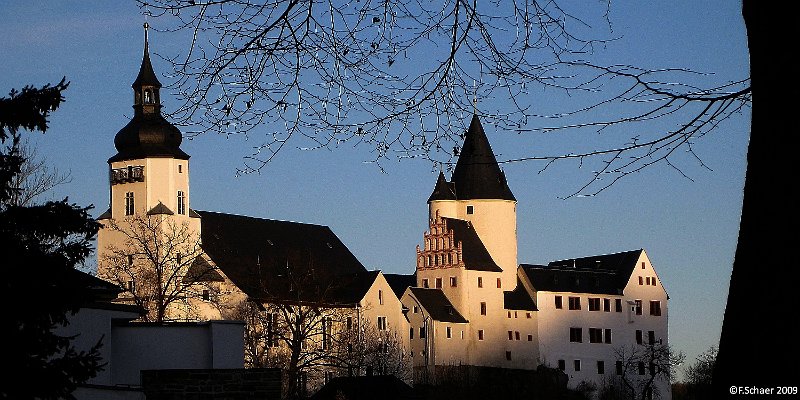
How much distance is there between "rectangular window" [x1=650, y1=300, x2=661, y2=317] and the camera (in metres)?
92.7

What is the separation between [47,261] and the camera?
9.69 m

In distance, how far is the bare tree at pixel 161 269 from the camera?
63.6m

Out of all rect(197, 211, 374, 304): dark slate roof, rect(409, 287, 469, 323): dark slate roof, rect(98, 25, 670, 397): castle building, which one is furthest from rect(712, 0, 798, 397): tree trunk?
rect(409, 287, 469, 323): dark slate roof

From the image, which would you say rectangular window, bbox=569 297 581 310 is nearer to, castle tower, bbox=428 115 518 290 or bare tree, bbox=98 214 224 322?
castle tower, bbox=428 115 518 290

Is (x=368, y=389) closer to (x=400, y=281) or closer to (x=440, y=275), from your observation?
(x=440, y=275)

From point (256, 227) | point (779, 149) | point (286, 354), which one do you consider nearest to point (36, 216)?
point (779, 149)

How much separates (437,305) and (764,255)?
83.5 m

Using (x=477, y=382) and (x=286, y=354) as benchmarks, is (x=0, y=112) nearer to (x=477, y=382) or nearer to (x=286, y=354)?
(x=286, y=354)

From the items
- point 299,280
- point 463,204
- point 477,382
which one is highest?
point 463,204

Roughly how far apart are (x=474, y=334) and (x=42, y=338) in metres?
78.9

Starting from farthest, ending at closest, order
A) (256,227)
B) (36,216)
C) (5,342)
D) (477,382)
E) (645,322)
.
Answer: (645,322)
(256,227)
(477,382)
(36,216)
(5,342)

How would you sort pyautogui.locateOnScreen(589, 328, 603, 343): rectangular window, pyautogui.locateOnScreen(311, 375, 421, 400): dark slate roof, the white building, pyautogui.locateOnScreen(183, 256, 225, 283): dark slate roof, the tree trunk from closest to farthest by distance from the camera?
1. the tree trunk
2. pyautogui.locateOnScreen(311, 375, 421, 400): dark slate roof
3. pyautogui.locateOnScreen(183, 256, 225, 283): dark slate roof
4. the white building
5. pyautogui.locateOnScreen(589, 328, 603, 343): rectangular window

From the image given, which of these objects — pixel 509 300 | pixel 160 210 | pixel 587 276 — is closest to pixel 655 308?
pixel 587 276

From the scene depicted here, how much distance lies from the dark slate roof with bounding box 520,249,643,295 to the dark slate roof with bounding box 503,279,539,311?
2.88ft
